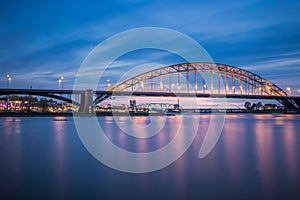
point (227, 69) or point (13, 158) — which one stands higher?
point (227, 69)

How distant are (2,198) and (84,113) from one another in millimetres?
42423

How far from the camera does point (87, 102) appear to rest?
1774 inches

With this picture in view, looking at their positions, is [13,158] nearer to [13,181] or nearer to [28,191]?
[13,181]

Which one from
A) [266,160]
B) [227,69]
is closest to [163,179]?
[266,160]

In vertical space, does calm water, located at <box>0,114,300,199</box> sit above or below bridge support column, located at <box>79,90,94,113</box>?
below

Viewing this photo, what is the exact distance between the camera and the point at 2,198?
4258mm

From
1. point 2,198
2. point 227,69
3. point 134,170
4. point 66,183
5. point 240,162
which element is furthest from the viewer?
point 227,69

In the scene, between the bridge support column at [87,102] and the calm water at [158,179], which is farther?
the bridge support column at [87,102]

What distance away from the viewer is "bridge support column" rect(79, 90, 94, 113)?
44844 mm

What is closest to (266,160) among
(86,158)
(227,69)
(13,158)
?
(86,158)

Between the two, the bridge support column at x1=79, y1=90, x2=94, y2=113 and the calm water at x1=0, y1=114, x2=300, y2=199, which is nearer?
the calm water at x1=0, y1=114, x2=300, y2=199

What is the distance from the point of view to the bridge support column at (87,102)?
44.8 m

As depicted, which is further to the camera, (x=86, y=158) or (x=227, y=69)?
(x=227, y=69)

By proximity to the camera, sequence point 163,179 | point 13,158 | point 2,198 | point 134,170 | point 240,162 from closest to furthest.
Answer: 1. point 2,198
2. point 163,179
3. point 134,170
4. point 240,162
5. point 13,158
